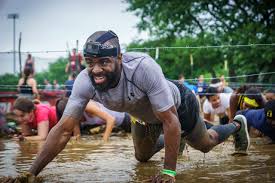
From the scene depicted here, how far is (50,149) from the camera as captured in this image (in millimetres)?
4199

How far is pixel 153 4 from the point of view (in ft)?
95.3

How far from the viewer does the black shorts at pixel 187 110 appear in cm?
490

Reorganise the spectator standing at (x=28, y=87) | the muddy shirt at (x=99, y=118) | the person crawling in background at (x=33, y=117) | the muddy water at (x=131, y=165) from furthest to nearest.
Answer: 1. the spectator standing at (x=28, y=87)
2. the muddy shirt at (x=99, y=118)
3. the person crawling in background at (x=33, y=117)
4. the muddy water at (x=131, y=165)

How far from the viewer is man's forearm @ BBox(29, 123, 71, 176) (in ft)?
13.6

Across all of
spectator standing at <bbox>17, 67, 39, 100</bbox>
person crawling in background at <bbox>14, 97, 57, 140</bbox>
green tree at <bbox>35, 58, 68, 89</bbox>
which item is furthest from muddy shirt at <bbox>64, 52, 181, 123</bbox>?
green tree at <bbox>35, 58, 68, 89</bbox>

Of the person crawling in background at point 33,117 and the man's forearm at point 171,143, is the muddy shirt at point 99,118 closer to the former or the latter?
the person crawling in background at point 33,117

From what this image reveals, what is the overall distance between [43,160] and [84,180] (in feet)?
1.51

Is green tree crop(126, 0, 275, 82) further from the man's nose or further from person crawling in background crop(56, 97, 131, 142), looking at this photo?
the man's nose

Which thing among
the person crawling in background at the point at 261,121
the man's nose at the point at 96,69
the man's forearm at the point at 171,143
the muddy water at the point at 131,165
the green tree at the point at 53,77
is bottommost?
the green tree at the point at 53,77

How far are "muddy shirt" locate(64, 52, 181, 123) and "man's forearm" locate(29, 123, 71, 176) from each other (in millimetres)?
198

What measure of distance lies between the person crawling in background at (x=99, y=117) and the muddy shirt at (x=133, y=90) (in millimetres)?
4104

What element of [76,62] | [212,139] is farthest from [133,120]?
[76,62]

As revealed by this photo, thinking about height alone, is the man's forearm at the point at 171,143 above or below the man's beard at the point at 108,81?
below

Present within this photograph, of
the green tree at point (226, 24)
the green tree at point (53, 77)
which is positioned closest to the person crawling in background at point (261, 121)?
the green tree at point (53, 77)
